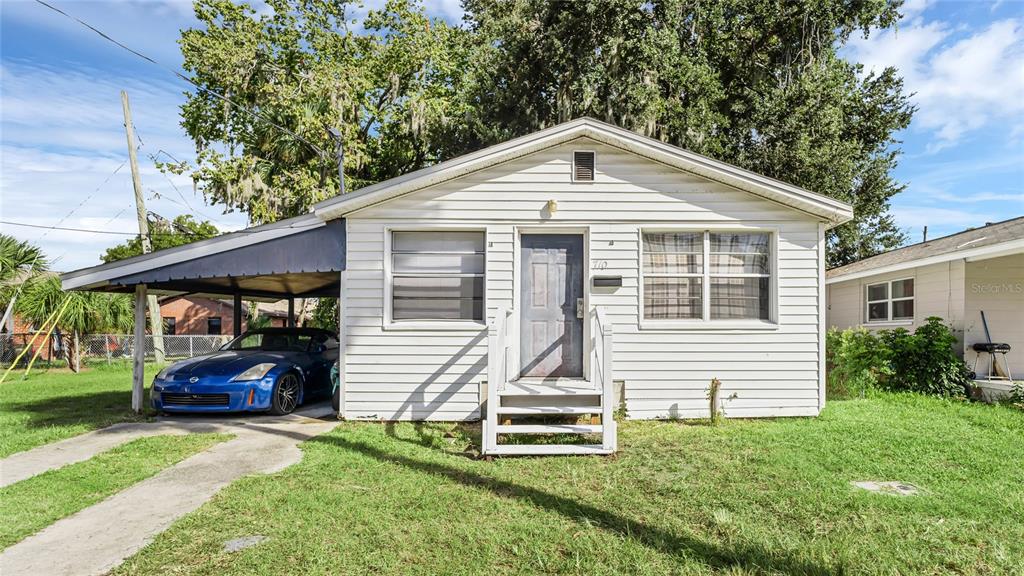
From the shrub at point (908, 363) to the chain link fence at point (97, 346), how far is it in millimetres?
15969

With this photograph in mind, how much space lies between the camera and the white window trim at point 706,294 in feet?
24.3

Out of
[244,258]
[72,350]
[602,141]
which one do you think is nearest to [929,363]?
[602,141]

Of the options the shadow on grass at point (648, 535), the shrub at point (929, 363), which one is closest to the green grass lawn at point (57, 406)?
the shadow on grass at point (648, 535)

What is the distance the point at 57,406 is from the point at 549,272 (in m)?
8.06

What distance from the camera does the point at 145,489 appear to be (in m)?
4.61

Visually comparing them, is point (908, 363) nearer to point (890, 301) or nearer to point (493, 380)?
point (890, 301)

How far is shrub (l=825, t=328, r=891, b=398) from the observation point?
377 inches

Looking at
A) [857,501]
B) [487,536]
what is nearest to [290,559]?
[487,536]

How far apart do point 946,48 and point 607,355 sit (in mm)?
13670

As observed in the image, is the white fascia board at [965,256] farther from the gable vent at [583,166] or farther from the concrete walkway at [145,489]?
the concrete walkway at [145,489]

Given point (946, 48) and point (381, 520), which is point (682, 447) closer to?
point (381, 520)

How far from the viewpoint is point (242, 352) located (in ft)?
28.5

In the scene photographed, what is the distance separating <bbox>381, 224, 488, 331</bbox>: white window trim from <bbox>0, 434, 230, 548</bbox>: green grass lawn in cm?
231

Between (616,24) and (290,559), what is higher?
(616,24)
